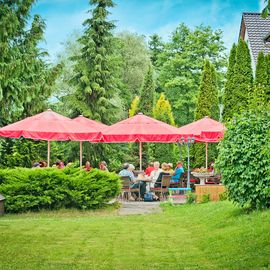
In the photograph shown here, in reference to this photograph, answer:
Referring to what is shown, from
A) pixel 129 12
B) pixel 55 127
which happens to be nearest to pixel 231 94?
pixel 55 127

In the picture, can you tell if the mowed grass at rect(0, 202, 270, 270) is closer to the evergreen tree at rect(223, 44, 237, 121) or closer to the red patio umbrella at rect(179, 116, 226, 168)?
the red patio umbrella at rect(179, 116, 226, 168)

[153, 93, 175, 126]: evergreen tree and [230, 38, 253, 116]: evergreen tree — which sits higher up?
[230, 38, 253, 116]: evergreen tree

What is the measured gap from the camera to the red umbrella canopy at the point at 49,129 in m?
18.8

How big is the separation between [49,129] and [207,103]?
29.0ft

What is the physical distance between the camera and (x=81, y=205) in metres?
15.9

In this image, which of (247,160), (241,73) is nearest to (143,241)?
(247,160)

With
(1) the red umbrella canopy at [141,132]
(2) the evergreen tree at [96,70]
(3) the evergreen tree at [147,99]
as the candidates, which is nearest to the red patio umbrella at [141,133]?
(1) the red umbrella canopy at [141,132]

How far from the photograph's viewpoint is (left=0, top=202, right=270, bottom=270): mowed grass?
7969mm

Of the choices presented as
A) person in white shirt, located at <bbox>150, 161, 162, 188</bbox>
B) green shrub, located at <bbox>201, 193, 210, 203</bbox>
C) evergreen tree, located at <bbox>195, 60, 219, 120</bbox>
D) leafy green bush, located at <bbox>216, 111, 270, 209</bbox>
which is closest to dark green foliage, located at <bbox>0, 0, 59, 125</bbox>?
person in white shirt, located at <bbox>150, 161, 162, 188</bbox>

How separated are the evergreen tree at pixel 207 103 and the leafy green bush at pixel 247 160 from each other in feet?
42.0

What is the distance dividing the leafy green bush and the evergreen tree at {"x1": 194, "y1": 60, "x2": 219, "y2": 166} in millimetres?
12809

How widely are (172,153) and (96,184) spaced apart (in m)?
11.6

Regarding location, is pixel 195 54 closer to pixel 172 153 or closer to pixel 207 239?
pixel 172 153

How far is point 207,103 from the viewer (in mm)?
25672
